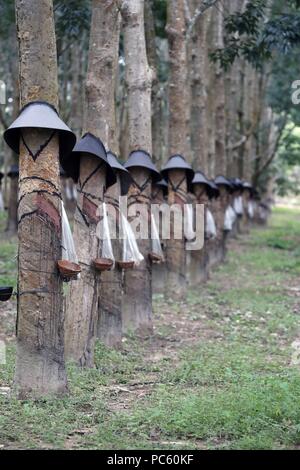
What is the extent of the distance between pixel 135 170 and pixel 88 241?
2.72m

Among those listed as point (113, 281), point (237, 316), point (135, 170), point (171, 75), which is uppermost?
point (171, 75)

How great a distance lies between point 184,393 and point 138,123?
14.4 ft

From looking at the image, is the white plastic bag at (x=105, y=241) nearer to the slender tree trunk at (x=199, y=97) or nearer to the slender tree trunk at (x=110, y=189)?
the slender tree trunk at (x=110, y=189)

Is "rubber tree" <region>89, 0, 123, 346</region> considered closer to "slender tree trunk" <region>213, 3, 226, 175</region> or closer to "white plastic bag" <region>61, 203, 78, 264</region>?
"white plastic bag" <region>61, 203, 78, 264</region>

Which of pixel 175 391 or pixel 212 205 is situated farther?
pixel 212 205

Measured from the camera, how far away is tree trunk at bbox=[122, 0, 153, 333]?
32.9ft

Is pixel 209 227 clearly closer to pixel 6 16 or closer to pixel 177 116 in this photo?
pixel 177 116

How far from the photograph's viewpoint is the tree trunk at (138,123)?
10.0 meters

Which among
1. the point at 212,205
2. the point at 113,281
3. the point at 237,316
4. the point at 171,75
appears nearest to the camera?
the point at 113,281

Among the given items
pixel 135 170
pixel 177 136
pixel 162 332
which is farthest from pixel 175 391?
pixel 177 136

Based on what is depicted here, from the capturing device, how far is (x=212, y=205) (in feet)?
57.5

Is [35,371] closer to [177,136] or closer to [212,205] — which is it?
[177,136]

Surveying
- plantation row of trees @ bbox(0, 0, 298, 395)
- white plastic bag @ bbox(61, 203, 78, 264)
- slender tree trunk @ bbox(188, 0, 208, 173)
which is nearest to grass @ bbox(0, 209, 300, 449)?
plantation row of trees @ bbox(0, 0, 298, 395)

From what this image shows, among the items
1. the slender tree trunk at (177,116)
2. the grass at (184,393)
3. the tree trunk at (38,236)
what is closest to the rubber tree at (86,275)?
the grass at (184,393)
